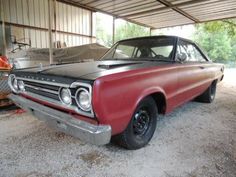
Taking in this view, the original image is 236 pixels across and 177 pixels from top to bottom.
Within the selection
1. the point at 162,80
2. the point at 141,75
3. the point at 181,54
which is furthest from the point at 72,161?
the point at 181,54

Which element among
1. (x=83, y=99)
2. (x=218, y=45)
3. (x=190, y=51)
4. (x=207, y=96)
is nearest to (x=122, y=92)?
(x=83, y=99)

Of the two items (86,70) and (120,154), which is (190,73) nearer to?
(120,154)

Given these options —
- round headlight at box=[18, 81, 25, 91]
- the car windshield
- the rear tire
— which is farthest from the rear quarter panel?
the rear tire

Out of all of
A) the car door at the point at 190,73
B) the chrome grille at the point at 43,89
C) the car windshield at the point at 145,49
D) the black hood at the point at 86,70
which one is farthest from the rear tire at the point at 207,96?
the chrome grille at the point at 43,89

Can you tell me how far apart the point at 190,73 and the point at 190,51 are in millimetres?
557

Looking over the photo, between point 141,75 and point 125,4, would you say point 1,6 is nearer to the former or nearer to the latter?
point 125,4

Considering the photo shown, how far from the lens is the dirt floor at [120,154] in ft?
6.27

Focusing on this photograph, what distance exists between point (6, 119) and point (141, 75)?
8.71ft

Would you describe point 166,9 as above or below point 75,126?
above

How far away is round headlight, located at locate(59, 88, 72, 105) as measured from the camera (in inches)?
69.8

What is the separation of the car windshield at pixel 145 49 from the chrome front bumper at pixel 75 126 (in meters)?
1.63

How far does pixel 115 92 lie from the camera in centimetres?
167

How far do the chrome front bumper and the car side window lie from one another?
77.0 inches

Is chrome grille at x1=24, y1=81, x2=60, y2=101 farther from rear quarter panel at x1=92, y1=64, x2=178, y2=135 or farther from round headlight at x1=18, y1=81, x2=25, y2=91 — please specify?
rear quarter panel at x1=92, y1=64, x2=178, y2=135
